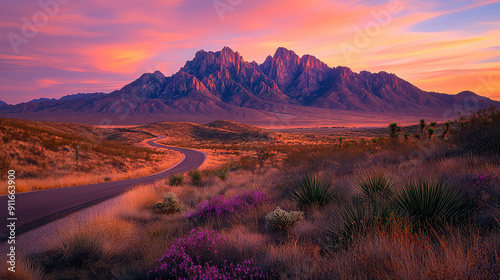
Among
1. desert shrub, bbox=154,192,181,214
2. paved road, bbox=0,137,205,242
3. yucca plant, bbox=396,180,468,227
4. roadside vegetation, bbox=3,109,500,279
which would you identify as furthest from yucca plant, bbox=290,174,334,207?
paved road, bbox=0,137,205,242

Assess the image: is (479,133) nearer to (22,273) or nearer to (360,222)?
(360,222)

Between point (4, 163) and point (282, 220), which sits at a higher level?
point (282, 220)

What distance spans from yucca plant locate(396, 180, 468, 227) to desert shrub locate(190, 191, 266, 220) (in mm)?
4203

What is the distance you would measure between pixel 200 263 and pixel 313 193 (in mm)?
4048

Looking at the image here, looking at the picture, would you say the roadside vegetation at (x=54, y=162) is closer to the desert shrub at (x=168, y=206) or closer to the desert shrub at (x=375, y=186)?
the desert shrub at (x=168, y=206)

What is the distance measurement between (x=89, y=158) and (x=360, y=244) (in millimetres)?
28916

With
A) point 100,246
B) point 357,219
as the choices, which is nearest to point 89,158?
point 100,246

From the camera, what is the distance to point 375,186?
22.1 feet

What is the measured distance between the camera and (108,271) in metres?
4.83

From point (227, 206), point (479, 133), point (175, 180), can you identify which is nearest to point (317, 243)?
point (227, 206)

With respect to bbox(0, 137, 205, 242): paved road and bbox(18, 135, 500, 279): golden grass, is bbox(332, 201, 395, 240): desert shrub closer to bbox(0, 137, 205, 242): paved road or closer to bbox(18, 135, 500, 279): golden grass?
bbox(18, 135, 500, 279): golden grass

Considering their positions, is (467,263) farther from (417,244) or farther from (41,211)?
(41,211)

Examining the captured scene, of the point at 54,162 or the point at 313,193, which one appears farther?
Answer: the point at 54,162

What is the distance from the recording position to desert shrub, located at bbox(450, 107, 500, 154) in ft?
31.2
